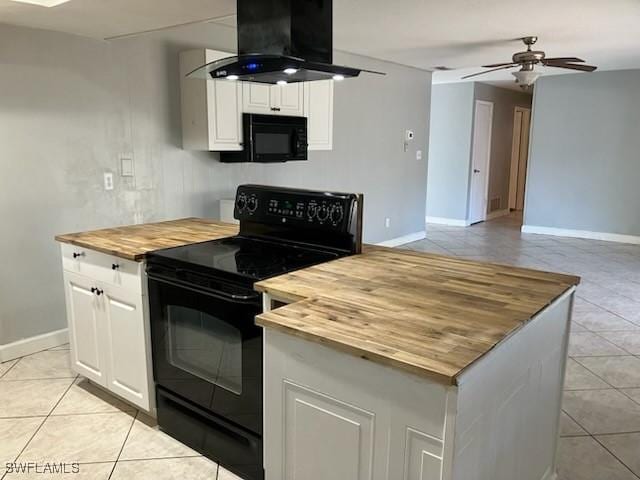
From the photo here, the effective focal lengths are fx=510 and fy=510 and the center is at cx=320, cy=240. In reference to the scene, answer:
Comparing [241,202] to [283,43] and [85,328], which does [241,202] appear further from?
[85,328]

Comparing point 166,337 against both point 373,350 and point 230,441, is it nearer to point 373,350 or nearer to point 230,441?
point 230,441

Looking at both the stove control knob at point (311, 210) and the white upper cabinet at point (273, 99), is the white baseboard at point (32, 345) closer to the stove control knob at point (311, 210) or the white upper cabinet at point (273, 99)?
the white upper cabinet at point (273, 99)

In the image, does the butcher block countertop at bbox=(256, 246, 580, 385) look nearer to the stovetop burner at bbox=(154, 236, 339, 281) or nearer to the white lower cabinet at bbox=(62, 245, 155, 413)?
the stovetop burner at bbox=(154, 236, 339, 281)

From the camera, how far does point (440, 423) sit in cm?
121

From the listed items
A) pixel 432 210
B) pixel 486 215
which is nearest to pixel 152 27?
pixel 432 210

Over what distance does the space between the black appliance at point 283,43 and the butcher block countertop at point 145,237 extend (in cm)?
82

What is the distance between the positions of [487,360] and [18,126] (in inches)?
120

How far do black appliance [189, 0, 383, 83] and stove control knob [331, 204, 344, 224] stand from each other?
0.57 metres

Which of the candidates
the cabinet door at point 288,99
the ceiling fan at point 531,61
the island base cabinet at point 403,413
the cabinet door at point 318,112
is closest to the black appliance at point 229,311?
the island base cabinet at point 403,413

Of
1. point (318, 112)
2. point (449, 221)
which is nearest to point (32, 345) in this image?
point (318, 112)

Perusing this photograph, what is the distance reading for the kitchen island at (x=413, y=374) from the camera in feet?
4.06

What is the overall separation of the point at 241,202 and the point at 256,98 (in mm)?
1559

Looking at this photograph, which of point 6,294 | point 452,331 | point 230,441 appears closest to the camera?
point 452,331

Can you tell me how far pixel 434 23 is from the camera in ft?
13.1
